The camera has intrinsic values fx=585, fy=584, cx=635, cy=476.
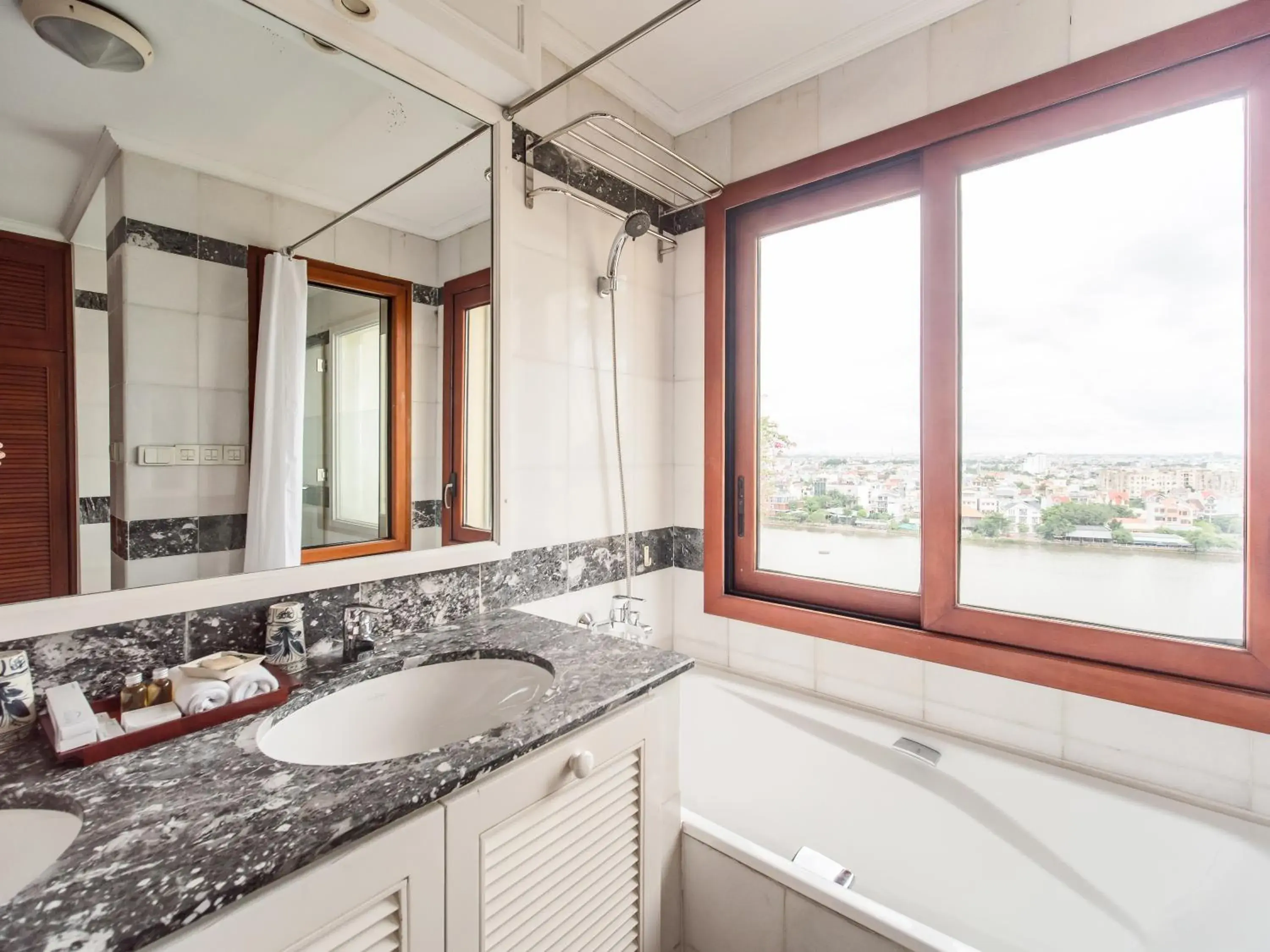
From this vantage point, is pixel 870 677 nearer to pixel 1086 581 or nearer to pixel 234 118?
pixel 1086 581

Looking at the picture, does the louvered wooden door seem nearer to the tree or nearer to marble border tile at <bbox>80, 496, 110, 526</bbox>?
marble border tile at <bbox>80, 496, 110, 526</bbox>

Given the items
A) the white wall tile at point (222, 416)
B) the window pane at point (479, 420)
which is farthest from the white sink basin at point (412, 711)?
the white wall tile at point (222, 416)

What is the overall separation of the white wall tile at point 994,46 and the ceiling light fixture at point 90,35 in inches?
69.1

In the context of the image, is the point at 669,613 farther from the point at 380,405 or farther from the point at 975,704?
the point at 380,405

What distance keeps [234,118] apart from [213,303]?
1.07 ft

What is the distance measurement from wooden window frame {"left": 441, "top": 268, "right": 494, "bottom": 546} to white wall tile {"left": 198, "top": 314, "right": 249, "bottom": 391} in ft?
1.37

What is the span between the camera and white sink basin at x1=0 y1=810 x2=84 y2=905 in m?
0.64

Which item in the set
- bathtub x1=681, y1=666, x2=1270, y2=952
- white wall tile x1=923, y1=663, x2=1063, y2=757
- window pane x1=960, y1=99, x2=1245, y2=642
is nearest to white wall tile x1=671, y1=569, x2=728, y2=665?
bathtub x1=681, y1=666, x2=1270, y2=952

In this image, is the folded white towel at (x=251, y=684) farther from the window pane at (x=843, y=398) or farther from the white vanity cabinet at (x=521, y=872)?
the window pane at (x=843, y=398)

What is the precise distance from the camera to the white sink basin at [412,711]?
3.27 ft

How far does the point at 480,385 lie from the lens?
1456mm

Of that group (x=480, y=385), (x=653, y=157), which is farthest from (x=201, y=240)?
(x=653, y=157)

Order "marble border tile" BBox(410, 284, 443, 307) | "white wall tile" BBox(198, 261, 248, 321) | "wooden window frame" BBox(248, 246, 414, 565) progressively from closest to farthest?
"white wall tile" BBox(198, 261, 248, 321) < "wooden window frame" BBox(248, 246, 414, 565) < "marble border tile" BBox(410, 284, 443, 307)

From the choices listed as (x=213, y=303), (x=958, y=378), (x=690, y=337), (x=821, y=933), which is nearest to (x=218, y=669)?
(x=213, y=303)
